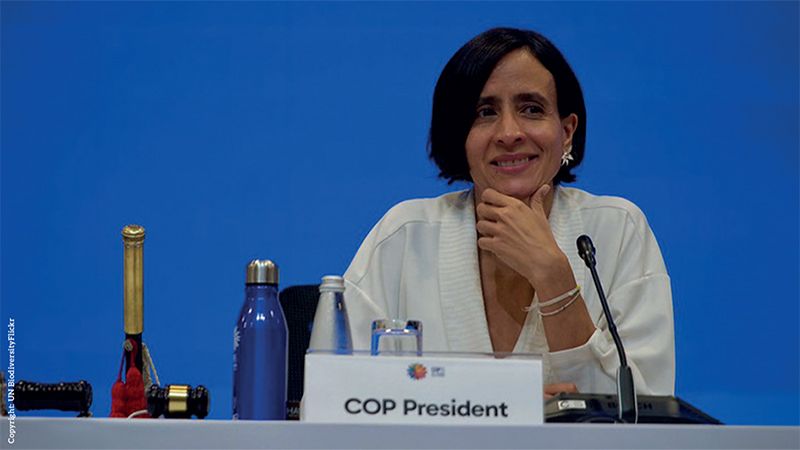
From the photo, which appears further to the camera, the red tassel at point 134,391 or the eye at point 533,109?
the eye at point 533,109

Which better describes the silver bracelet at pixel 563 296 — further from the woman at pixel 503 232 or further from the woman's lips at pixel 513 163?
the woman's lips at pixel 513 163

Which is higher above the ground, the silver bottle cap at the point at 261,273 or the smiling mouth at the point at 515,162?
the smiling mouth at the point at 515,162

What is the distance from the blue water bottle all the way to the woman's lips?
0.84 metres

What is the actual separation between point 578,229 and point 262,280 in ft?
3.05

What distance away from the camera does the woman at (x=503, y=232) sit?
2.02m

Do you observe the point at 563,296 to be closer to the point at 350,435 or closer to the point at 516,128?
the point at 516,128

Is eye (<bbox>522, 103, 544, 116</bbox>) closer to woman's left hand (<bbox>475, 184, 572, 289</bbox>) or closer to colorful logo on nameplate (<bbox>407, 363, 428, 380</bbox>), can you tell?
woman's left hand (<bbox>475, 184, 572, 289</bbox>)

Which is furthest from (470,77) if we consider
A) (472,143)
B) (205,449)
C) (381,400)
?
(205,449)

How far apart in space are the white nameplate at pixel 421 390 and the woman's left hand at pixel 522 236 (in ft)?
2.46

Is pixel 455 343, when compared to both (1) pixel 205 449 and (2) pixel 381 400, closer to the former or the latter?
(2) pixel 381 400

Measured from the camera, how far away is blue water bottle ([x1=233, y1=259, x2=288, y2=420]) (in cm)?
135

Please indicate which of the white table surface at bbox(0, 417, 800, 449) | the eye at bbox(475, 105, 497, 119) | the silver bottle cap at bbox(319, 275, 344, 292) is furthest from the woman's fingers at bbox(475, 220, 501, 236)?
the white table surface at bbox(0, 417, 800, 449)

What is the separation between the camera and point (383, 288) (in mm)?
2131

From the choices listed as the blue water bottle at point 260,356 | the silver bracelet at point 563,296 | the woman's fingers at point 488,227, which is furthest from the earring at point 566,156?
the blue water bottle at point 260,356
